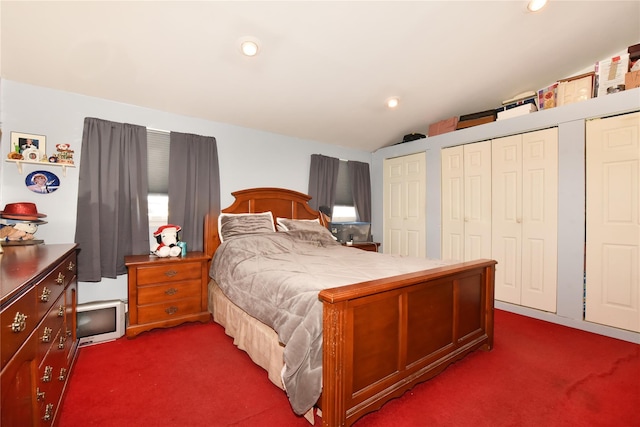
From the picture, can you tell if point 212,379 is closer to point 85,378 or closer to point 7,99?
point 85,378

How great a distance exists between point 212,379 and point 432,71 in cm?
335

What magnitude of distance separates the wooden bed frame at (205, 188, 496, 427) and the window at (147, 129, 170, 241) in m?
2.46

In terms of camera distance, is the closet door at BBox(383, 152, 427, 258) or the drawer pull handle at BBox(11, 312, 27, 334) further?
the closet door at BBox(383, 152, 427, 258)

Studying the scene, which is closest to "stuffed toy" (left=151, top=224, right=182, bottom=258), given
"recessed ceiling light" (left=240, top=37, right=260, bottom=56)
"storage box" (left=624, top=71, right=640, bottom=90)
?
"recessed ceiling light" (left=240, top=37, right=260, bottom=56)

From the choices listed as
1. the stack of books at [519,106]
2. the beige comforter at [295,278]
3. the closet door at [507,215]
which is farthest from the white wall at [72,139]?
the stack of books at [519,106]

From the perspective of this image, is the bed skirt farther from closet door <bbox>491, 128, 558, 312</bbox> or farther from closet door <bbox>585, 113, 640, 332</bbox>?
closet door <bbox>585, 113, 640, 332</bbox>

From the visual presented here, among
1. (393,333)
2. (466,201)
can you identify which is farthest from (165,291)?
(466,201)

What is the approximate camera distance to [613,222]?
2617 mm

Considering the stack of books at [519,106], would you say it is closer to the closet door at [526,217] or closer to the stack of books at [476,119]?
the stack of books at [476,119]

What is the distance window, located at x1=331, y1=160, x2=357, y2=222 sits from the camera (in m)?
4.49

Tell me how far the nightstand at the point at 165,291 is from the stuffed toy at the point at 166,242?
73 millimetres

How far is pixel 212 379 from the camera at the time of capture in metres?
1.90

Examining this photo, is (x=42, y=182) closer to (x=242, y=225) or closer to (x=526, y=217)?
(x=242, y=225)

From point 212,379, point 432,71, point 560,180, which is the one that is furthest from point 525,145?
point 212,379
